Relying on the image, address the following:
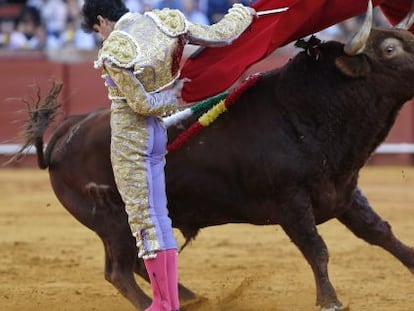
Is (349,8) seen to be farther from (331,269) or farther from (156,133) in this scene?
(331,269)

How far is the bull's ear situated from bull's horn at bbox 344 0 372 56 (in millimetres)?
32

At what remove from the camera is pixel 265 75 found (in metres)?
4.64

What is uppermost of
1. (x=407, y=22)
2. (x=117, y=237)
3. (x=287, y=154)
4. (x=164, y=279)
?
(x=407, y=22)

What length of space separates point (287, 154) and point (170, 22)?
0.83 metres

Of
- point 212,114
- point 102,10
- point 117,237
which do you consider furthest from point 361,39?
point 117,237

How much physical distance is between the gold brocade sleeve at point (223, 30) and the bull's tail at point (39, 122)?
3.40ft

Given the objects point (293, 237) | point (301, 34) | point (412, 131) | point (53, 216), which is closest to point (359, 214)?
point (293, 237)

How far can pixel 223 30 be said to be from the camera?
4.10 m

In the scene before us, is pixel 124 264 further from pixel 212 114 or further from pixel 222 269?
pixel 222 269

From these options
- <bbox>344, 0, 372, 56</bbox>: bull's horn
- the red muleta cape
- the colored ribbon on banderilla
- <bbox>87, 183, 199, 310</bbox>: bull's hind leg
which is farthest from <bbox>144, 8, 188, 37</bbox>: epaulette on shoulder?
<bbox>87, 183, 199, 310</bbox>: bull's hind leg

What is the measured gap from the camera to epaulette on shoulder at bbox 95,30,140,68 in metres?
3.88

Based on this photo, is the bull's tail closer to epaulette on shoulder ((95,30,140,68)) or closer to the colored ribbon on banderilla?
the colored ribbon on banderilla

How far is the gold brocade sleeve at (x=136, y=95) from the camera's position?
3.88 m

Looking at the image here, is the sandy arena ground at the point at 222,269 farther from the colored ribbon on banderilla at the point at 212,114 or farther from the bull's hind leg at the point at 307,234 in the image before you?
the colored ribbon on banderilla at the point at 212,114
